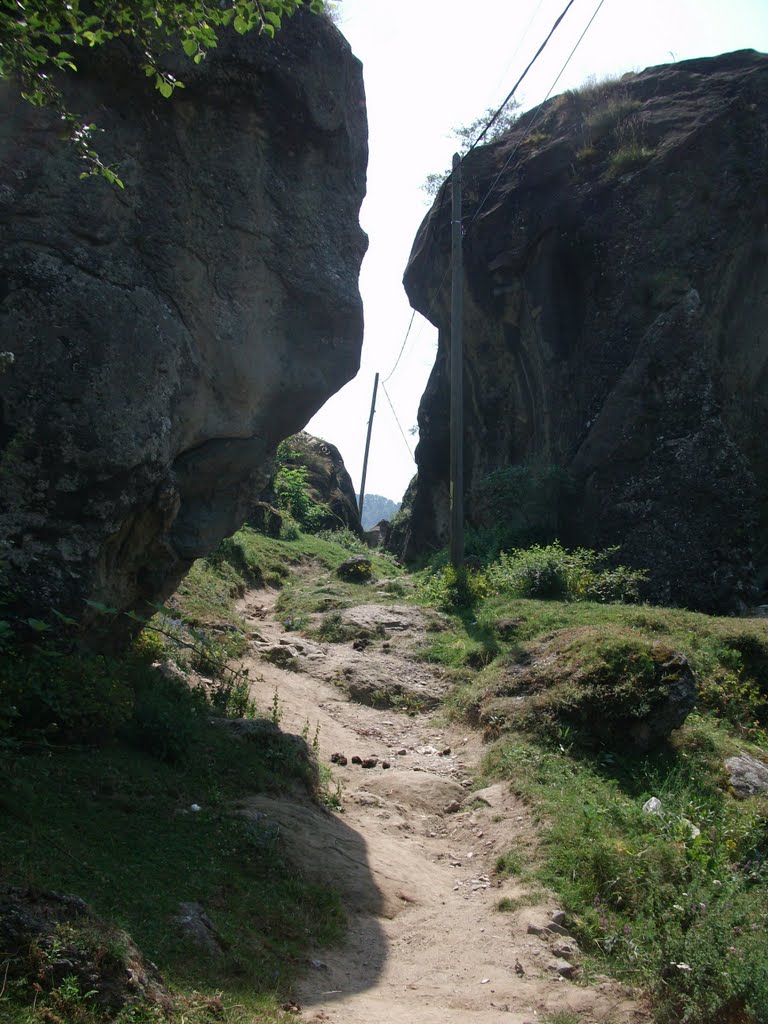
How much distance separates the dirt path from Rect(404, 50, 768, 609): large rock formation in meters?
6.28

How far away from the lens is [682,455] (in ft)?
50.0

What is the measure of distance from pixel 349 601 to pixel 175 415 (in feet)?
22.1

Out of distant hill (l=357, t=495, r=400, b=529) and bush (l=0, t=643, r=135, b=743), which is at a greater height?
distant hill (l=357, t=495, r=400, b=529)

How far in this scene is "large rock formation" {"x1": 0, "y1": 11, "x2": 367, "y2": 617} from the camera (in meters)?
6.72

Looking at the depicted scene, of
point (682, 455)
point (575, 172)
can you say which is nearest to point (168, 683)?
point (682, 455)

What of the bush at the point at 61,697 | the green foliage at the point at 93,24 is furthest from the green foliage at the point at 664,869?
the green foliage at the point at 93,24

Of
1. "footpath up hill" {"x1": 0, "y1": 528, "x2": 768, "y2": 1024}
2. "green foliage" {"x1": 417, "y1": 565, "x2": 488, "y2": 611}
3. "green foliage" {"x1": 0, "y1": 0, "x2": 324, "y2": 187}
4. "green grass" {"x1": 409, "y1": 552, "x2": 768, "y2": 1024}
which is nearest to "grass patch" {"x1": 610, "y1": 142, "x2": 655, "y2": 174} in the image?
"green foliage" {"x1": 417, "y1": 565, "x2": 488, "y2": 611}

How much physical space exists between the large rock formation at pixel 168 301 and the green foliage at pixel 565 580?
549 cm

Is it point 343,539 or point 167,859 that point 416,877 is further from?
point 343,539

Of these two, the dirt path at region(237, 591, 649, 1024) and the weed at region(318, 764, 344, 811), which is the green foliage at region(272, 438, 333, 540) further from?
the weed at region(318, 764, 344, 811)

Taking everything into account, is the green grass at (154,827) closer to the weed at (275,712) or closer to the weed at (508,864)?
the weed at (275,712)

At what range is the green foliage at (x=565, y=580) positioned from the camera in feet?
44.7

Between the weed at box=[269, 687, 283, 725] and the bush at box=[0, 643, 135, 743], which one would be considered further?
the weed at box=[269, 687, 283, 725]

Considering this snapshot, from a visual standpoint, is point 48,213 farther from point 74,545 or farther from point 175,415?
point 74,545
